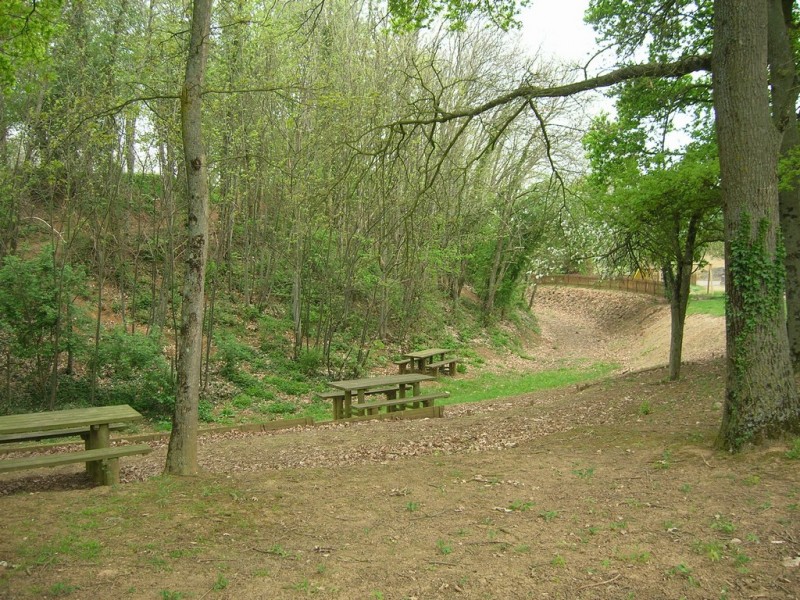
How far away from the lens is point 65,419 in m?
6.25

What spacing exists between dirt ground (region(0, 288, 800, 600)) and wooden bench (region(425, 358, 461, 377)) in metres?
8.42

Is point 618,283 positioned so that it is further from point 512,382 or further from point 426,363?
point 426,363

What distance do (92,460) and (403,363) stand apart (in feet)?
34.7

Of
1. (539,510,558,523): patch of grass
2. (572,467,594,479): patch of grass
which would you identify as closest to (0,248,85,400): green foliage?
(572,467,594,479): patch of grass

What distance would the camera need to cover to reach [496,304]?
28.6m

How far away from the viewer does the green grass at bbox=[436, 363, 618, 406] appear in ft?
49.4

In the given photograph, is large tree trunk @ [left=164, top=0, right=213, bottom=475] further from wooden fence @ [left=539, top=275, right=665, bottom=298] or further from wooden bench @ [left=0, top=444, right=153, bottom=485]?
wooden fence @ [left=539, top=275, right=665, bottom=298]

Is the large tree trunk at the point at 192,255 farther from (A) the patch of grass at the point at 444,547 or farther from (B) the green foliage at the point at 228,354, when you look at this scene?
(B) the green foliage at the point at 228,354

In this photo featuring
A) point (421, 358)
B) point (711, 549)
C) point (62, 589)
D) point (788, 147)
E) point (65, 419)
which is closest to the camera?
point (62, 589)

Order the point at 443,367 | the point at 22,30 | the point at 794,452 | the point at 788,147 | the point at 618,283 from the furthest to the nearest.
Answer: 1. the point at 618,283
2. the point at 443,367
3. the point at 788,147
4. the point at 22,30
5. the point at 794,452

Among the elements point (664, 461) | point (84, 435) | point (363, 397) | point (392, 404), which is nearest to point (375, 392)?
point (392, 404)

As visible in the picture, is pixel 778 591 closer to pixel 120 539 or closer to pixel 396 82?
pixel 120 539

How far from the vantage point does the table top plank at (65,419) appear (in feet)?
18.9

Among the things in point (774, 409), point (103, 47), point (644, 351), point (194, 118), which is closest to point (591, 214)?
point (774, 409)
